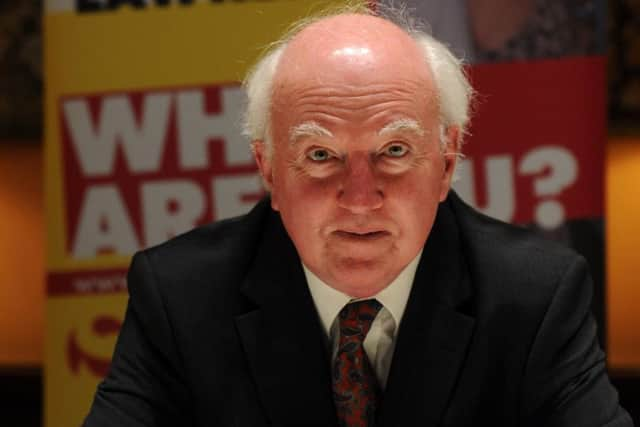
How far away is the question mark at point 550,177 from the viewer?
135 inches

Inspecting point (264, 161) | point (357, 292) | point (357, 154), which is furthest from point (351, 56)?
point (357, 292)

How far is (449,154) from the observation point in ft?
5.87

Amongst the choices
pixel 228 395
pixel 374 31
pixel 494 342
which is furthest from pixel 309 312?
pixel 374 31

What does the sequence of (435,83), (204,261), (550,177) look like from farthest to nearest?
(550,177)
(204,261)
(435,83)

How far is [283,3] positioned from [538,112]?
32.4 inches

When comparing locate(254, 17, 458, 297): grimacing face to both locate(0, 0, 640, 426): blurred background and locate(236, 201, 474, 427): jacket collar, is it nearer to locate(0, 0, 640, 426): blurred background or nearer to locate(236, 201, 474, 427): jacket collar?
locate(236, 201, 474, 427): jacket collar

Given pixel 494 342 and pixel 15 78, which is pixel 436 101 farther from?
pixel 15 78

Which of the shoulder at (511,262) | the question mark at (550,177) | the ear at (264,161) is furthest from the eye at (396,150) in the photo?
the question mark at (550,177)

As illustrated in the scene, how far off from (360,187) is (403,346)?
1.13ft

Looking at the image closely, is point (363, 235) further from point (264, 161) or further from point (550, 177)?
point (550, 177)

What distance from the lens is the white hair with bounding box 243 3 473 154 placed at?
1772 millimetres

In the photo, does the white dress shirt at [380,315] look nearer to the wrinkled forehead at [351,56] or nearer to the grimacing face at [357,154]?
the grimacing face at [357,154]

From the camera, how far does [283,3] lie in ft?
11.1

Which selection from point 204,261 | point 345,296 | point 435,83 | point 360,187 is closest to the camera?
point 360,187
